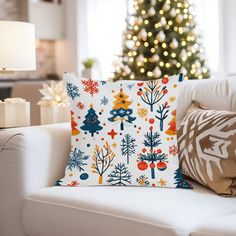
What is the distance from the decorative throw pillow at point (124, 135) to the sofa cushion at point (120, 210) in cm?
8

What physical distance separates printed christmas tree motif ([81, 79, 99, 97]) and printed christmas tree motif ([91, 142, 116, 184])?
25cm

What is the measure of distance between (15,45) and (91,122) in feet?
2.61

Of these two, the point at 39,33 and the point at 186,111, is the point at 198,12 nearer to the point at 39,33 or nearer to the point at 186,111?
the point at 39,33

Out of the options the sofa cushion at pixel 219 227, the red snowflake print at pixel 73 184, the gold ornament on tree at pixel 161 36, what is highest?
the gold ornament on tree at pixel 161 36

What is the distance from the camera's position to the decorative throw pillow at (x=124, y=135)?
2.17 metres

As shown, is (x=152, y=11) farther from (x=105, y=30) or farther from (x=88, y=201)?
(x=105, y=30)

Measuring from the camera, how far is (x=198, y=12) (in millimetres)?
6270

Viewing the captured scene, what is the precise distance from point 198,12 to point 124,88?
4.23m

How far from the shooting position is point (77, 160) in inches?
88.0

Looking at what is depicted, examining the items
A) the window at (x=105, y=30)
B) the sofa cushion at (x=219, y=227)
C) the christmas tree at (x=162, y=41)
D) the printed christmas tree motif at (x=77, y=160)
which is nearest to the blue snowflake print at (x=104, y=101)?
the printed christmas tree motif at (x=77, y=160)

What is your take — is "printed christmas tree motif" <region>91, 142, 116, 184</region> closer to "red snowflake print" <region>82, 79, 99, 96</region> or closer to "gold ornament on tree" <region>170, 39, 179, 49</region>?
"red snowflake print" <region>82, 79, 99, 96</region>

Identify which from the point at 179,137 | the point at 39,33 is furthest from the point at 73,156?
the point at 39,33

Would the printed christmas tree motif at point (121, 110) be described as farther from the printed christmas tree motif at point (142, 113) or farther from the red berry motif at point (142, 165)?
the red berry motif at point (142, 165)

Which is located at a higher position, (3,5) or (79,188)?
(3,5)
